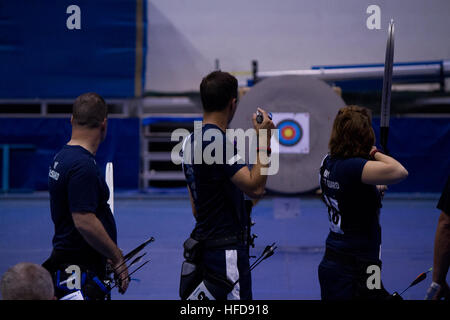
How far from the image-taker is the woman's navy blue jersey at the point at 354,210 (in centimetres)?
229

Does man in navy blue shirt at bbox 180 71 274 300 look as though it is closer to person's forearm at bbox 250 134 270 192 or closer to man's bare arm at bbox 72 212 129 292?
person's forearm at bbox 250 134 270 192

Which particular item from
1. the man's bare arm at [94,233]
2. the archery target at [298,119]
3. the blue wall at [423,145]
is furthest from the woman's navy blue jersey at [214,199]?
the blue wall at [423,145]

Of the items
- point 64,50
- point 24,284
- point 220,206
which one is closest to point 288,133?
point 220,206

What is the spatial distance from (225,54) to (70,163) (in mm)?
8201

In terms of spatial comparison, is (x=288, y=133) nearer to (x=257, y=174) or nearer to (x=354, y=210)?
(x=354, y=210)

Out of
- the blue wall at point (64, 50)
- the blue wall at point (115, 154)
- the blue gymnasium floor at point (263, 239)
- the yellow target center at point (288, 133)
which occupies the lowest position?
the blue gymnasium floor at point (263, 239)

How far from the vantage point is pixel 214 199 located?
2.05 m

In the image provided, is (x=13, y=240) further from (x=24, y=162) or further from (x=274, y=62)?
(x=274, y=62)

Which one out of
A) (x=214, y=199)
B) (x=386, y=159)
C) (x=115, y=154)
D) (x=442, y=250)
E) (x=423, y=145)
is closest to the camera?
(x=214, y=199)

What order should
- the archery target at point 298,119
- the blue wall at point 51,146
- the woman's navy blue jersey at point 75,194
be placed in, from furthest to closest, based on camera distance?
the blue wall at point 51,146, the archery target at point 298,119, the woman's navy blue jersey at point 75,194

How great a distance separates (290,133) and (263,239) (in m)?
1.42

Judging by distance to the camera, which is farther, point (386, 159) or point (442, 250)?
point (442, 250)

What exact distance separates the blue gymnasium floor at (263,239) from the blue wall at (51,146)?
0.73m

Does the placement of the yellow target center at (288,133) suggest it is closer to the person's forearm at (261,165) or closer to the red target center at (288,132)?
the red target center at (288,132)
